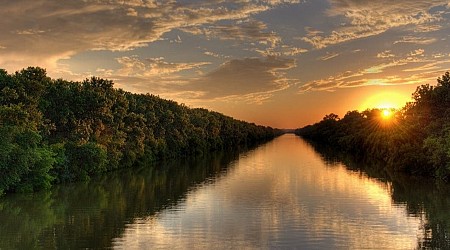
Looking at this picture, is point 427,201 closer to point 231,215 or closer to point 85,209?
point 231,215

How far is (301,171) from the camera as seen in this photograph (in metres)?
87.0

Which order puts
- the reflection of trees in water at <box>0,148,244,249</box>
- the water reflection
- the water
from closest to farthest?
the water reflection
the water
the reflection of trees in water at <box>0,148,244,249</box>

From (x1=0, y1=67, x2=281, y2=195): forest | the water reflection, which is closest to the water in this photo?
the water reflection

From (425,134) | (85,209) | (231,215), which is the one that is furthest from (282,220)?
(425,134)

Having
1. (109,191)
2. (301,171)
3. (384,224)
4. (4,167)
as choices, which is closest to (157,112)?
(301,171)

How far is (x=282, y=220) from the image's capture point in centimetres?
4116

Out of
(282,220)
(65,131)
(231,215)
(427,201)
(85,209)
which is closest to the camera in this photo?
(282,220)

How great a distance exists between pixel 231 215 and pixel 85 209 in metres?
14.0

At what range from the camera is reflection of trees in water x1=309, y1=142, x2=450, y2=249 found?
3444 cm

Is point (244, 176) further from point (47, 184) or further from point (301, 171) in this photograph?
point (47, 184)

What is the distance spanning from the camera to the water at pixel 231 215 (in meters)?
33.8

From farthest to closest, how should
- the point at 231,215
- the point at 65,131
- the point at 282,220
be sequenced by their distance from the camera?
the point at 65,131
the point at 231,215
the point at 282,220

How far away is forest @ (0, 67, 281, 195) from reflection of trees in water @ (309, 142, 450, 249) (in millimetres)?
38642

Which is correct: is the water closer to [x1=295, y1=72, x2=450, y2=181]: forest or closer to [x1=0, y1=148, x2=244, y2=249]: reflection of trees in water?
[x1=0, y1=148, x2=244, y2=249]: reflection of trees in water
